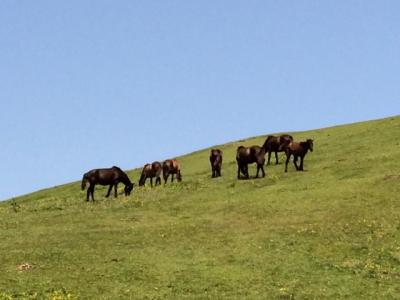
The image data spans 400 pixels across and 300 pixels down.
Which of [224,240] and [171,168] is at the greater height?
[171,168]

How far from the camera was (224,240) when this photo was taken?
2941 cm

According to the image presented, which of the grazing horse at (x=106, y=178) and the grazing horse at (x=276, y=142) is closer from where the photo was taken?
the grazing horse at (x=106, y=178)

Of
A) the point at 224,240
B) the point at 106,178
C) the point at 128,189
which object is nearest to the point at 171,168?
the point at 128,189

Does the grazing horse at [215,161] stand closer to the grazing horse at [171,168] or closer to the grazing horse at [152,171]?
the grazing horse at [171,168]

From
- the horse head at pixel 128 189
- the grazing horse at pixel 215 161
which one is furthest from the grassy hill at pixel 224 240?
the grazing horse at pixel 215 161

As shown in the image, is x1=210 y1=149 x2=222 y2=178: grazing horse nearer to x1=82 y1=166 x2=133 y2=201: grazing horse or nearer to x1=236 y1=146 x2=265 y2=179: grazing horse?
x1=236 y1=146 x2=265 y2=179: grazing horse

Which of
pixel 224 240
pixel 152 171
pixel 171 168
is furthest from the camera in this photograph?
pixel 152 171

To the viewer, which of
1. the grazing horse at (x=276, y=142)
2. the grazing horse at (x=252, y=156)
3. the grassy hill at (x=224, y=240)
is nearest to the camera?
the grassy hill at (x=224, y=240)

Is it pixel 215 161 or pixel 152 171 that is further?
pixel 152 171

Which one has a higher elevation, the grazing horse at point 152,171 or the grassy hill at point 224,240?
the grazing horse at point 152,171

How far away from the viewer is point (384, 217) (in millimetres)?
30938

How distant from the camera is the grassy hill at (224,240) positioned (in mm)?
23250

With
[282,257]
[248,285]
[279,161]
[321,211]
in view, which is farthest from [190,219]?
[279,161]

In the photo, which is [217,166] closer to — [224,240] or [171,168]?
[171,168]
